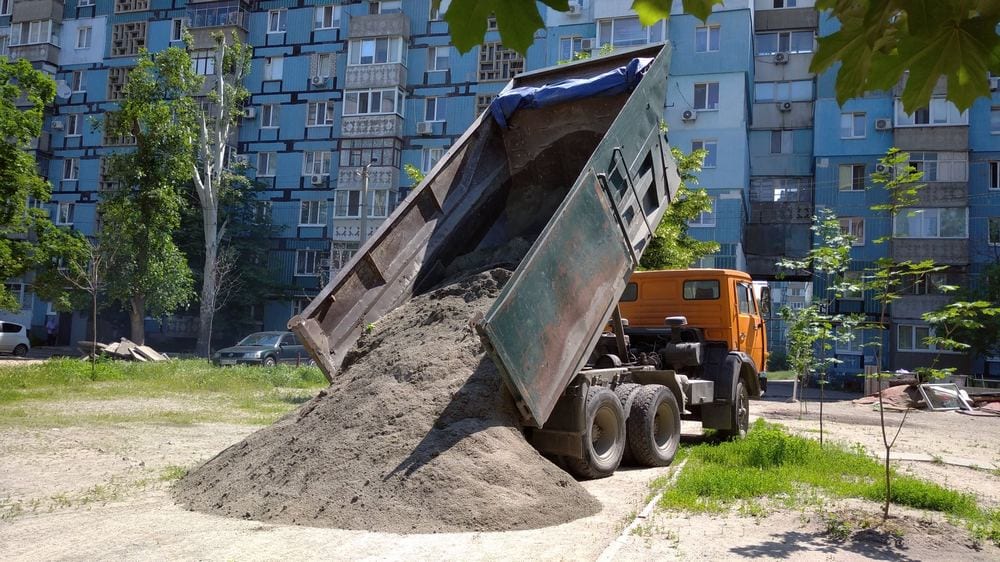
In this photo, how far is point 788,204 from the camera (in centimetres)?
3800

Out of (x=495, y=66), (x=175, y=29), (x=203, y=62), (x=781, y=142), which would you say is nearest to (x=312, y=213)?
(x=203, y=62)

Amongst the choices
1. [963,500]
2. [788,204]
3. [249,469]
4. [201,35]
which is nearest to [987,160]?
[788,204]

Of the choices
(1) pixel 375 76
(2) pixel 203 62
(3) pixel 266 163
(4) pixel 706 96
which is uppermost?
(2) pixel 203 62

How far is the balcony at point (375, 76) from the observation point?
3972 cm

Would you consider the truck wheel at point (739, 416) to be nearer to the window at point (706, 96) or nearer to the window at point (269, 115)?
the window at point (706, 96)

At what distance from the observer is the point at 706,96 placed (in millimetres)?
34781

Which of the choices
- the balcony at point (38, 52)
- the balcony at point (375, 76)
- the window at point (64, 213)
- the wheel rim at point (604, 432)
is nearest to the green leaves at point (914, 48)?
the wheel rim at point (604, 432)

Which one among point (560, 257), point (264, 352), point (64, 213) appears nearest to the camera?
point (560, 257)

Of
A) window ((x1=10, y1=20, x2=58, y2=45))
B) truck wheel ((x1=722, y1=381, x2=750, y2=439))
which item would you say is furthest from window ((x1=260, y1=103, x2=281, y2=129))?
truck wheel ((x1=722, y1=381, x2=750, y2=439))

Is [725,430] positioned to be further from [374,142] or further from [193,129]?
[374,142]

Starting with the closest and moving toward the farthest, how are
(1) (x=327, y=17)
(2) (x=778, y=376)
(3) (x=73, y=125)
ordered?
1. (2) (x=778, y=376)
2. (1) (x=327, y=17)
3. (3) (x=73, y=125)

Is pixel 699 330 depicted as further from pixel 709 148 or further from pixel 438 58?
pixel 438 58

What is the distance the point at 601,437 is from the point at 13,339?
1301 inches

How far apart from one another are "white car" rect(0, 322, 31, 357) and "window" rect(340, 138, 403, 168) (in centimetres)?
1632
